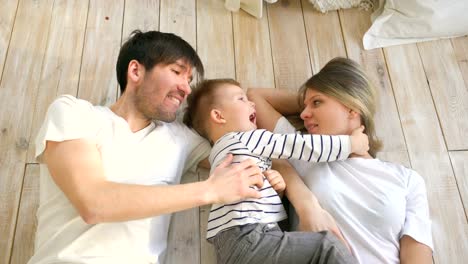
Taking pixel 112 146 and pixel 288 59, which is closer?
pixel 112 146

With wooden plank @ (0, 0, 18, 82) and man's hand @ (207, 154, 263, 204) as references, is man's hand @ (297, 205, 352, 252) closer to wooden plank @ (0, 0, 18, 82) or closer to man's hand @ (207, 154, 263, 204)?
man's hand @ (207, 154, 263, 204)

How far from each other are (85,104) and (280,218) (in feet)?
1.88

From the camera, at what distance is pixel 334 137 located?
3.94ft

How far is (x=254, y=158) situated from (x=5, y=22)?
3.57 ft

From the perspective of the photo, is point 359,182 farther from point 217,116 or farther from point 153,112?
point 153,112

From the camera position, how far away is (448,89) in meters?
1.58

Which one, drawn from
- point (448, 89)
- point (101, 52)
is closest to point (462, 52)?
point (448, 89)

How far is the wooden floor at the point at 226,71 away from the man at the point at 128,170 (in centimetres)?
18

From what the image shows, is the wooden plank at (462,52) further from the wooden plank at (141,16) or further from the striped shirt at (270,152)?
the wooden plank at (141,16)

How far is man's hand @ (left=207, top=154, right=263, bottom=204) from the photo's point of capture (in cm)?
111

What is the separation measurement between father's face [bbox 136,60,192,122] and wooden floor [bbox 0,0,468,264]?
29 centimetres

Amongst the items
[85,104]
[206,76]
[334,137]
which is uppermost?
[206,76]

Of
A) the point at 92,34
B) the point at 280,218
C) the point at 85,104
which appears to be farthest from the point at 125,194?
the point at 92,34

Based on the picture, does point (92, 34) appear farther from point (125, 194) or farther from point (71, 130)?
point (125, 194)
